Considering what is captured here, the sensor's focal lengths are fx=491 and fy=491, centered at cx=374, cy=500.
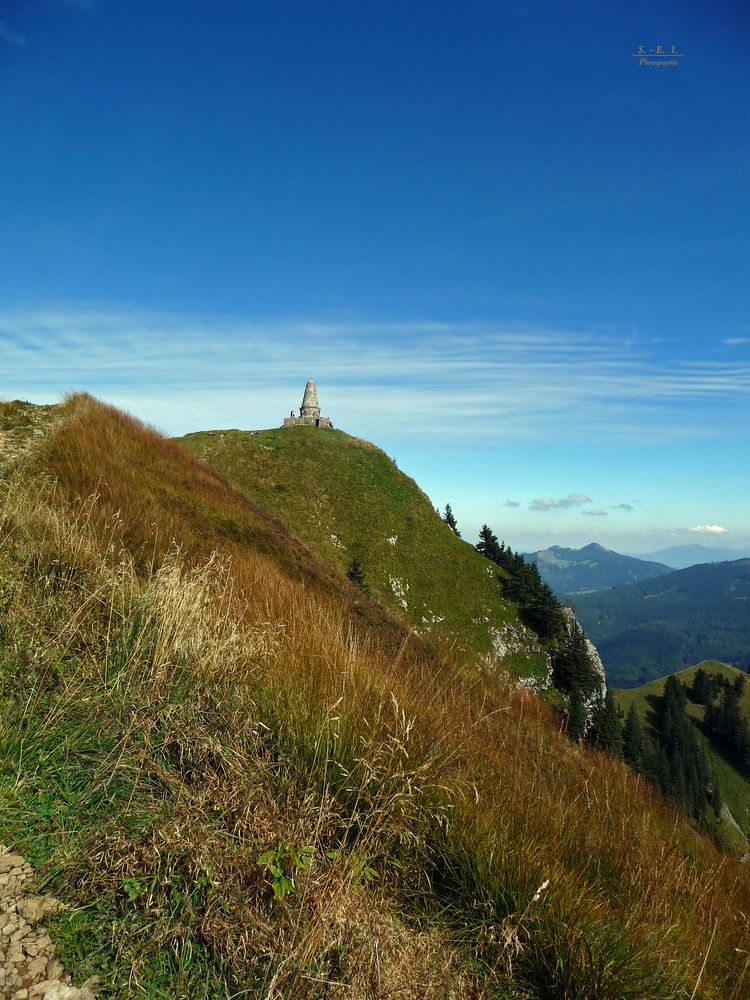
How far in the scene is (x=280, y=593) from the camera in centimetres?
564

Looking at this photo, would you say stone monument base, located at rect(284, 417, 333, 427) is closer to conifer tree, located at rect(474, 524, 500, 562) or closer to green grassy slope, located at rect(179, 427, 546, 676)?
green grassy slope, located at rect(179, 427, 546, 676)

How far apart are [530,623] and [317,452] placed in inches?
1254

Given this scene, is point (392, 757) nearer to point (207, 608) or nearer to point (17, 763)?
point (17, 763)

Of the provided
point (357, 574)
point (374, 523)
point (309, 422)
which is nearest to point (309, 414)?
point (309, 422)

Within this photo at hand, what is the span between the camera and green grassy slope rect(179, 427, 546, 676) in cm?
4791

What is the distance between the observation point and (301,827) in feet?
8.41

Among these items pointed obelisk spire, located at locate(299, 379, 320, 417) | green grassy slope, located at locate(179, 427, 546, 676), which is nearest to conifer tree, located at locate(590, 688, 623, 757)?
green grassy slope, located at locate(179, 427, 546, 676)

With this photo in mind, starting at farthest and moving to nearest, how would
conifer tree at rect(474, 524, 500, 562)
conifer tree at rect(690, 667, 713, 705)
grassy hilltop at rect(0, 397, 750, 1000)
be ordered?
conifer tree at rect(690, 667, 713, 705)
conifer tree at rect(474, 524, 500, 562)
grassy hilltop at rect(0, 397, 750, 1000)

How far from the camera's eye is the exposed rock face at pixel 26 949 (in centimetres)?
183

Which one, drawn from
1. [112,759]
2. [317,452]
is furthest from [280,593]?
[317,452]

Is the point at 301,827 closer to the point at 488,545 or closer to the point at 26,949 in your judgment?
the point at 26,949

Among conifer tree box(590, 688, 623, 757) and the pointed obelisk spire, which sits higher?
the pointed obelisk spire

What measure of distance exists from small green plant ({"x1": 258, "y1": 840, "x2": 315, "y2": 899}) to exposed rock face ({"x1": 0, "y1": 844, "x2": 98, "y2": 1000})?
73 cm

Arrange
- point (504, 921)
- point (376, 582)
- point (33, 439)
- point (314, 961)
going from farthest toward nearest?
point (376, 582), point (33, 439), point (504, 921), point (314, 961)
